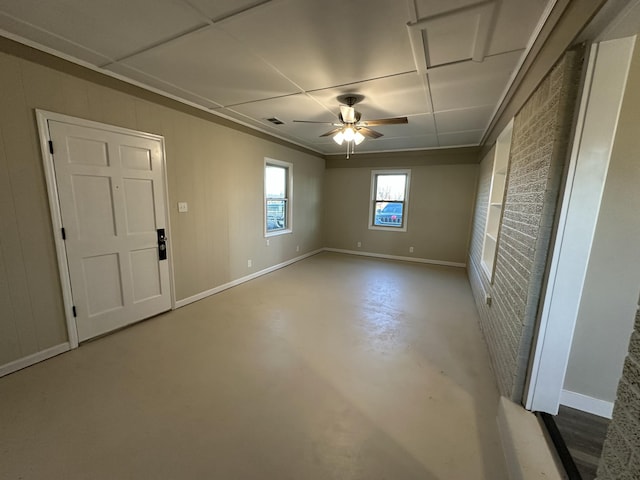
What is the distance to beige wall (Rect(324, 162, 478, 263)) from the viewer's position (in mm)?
A: 5578

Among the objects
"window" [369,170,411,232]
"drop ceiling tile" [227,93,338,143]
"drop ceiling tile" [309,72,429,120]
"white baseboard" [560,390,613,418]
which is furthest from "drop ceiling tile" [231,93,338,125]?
"white baseboard" [560,390,613,418]

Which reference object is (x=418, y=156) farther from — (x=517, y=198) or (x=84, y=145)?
(x=84, y=145)

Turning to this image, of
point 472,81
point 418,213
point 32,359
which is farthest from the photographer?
point 418,213

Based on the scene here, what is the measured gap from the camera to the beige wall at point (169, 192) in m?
2.02

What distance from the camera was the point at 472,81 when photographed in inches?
95.9

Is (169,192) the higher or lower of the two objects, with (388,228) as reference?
higher

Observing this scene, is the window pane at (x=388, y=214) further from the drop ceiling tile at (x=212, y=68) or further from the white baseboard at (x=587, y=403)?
the white baseboard at (x=587, y=403)

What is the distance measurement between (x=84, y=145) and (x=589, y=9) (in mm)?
3605

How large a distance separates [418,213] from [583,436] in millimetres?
4877

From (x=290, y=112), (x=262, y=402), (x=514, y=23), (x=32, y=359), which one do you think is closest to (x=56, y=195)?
A: (x=32, y=359)

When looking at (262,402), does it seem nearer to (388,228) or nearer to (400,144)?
(400,144)

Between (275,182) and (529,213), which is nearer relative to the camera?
(529,213)

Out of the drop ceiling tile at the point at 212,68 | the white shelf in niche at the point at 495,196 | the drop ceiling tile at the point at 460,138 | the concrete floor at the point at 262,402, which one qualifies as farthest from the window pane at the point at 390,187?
the drop ceiling tile at the point at 212,68

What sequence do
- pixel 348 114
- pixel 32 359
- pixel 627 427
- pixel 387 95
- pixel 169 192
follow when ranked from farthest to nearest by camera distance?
pixel 169 192
pixel 348 114
pixel 387 95
pixel 32 359
pixel 627 427
